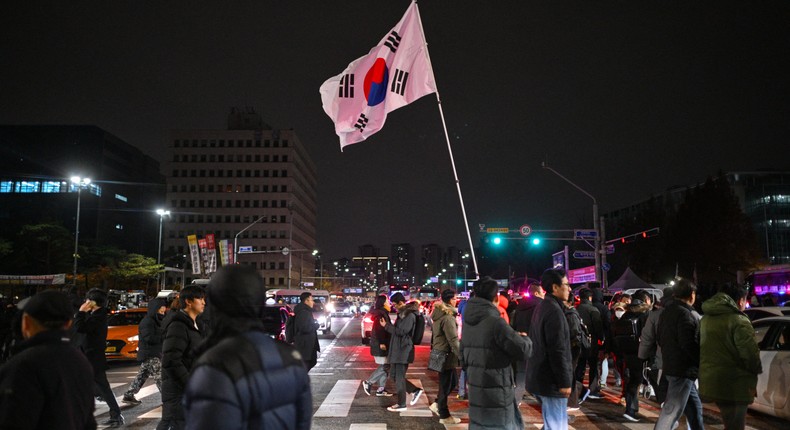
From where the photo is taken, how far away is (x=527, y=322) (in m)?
8.89

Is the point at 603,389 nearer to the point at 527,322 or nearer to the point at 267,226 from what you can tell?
the point at 527,322

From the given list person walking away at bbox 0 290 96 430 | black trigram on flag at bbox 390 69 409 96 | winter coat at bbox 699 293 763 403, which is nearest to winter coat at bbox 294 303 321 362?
black trigram on flag at bbox 390 69 409 96

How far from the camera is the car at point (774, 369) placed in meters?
8.24

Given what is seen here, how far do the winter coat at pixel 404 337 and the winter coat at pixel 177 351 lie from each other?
435 cm

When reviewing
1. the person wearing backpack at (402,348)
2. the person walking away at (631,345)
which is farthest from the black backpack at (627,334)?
the person wearing backpack at (402,348)

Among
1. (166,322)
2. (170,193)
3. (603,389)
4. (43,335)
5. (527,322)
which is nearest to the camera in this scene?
(43,335)

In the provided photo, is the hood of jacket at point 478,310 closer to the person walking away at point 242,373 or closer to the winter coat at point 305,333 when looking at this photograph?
the person walking away at point 242,373

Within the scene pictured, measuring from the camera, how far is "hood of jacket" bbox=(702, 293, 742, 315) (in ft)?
19.3

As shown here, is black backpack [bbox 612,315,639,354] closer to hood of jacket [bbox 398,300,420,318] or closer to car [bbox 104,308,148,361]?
hood of jacket [bbox 398,300,420,318]

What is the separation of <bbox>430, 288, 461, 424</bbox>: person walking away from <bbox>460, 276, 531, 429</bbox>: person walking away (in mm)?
2836

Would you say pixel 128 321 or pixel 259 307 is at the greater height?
pixel 259 307

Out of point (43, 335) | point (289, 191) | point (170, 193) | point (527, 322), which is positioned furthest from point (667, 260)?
point (170, 193)

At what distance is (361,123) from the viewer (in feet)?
39.4

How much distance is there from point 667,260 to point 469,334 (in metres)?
56.2
